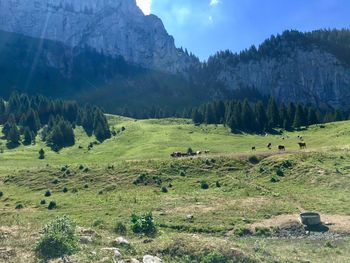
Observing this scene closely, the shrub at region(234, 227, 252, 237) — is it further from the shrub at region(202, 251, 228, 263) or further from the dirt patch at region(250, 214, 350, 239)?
the shrub at region(202, 251, 228, 263)

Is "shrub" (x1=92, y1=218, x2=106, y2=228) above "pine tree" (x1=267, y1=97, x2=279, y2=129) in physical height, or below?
below

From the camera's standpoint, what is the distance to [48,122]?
148 m

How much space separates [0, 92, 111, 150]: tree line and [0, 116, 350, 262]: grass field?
32914mm

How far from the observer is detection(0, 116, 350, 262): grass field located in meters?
27.3

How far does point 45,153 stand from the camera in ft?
352

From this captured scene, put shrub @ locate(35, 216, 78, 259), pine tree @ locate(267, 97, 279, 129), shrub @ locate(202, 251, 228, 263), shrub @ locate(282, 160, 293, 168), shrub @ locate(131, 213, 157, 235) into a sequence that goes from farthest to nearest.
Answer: pine tree @ locate(267, 97, 279, 129) → shrub @ locate(282, 160, 293, 168) → shrub @ locate(131, 213, 157, 235) → shrub @ locate(35, 216, 78, 259) → shrub @ locate(202, 251, 228, 263)

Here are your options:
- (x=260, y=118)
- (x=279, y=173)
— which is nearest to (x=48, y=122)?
(x=260, y=118)

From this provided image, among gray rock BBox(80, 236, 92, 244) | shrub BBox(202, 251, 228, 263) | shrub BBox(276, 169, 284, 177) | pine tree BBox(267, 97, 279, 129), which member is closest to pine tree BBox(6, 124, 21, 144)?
pine tree BBox(267, 97, 279, 129)

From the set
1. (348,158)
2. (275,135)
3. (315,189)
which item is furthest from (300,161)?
(275,135)

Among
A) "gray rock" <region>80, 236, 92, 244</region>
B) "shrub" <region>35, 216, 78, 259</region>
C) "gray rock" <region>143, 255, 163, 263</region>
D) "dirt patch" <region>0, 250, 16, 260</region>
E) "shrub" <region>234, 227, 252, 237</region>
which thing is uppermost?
"shrub" <region>35, 216, 78, 259</region>

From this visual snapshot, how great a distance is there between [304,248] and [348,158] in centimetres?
3490

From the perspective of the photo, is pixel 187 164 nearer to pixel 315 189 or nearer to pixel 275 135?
pixel 315 189

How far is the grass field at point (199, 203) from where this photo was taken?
27.3 meters

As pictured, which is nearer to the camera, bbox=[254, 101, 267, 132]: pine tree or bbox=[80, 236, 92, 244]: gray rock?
bbox=[80, 236, 92, 244]: gray rock
